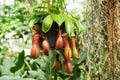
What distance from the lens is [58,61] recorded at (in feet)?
5.72

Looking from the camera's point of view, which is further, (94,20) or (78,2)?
(78,2)

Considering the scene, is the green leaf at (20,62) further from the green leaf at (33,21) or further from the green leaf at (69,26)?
the green leaf at (69,26)

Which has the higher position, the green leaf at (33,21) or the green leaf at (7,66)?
the green leaf at (33,21)

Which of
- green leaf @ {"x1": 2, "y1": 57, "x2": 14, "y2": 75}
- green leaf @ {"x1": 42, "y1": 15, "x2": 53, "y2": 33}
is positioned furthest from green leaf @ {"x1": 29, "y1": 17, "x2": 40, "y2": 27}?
green leaf @ {"x1": 2, "y1": 57, "x2": 14, "y2": 75}

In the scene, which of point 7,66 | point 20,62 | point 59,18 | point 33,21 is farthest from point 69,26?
point 7,66

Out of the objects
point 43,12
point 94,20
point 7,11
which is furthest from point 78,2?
point 7,11

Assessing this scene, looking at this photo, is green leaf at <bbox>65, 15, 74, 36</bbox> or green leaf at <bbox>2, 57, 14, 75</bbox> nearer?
green leaf at <bbox>65, 15, 74, 36</bbox>

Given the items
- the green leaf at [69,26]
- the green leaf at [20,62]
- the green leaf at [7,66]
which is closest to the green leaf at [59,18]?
the green leaf at [69,26]

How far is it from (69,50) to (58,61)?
0.17 metres

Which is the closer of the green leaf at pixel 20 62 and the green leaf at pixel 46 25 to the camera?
the green leaf at pixel 46 25

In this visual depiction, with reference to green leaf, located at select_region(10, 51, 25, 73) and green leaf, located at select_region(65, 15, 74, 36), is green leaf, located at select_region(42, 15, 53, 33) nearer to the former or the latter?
green leaf, located at select_region(65, 15, 74, 36)

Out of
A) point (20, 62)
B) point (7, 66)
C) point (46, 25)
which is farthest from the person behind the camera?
point (7, 66)

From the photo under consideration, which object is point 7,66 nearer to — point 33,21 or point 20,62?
point 20,62

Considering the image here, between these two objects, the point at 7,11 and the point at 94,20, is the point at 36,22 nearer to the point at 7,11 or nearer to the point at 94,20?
the point at 94,20
